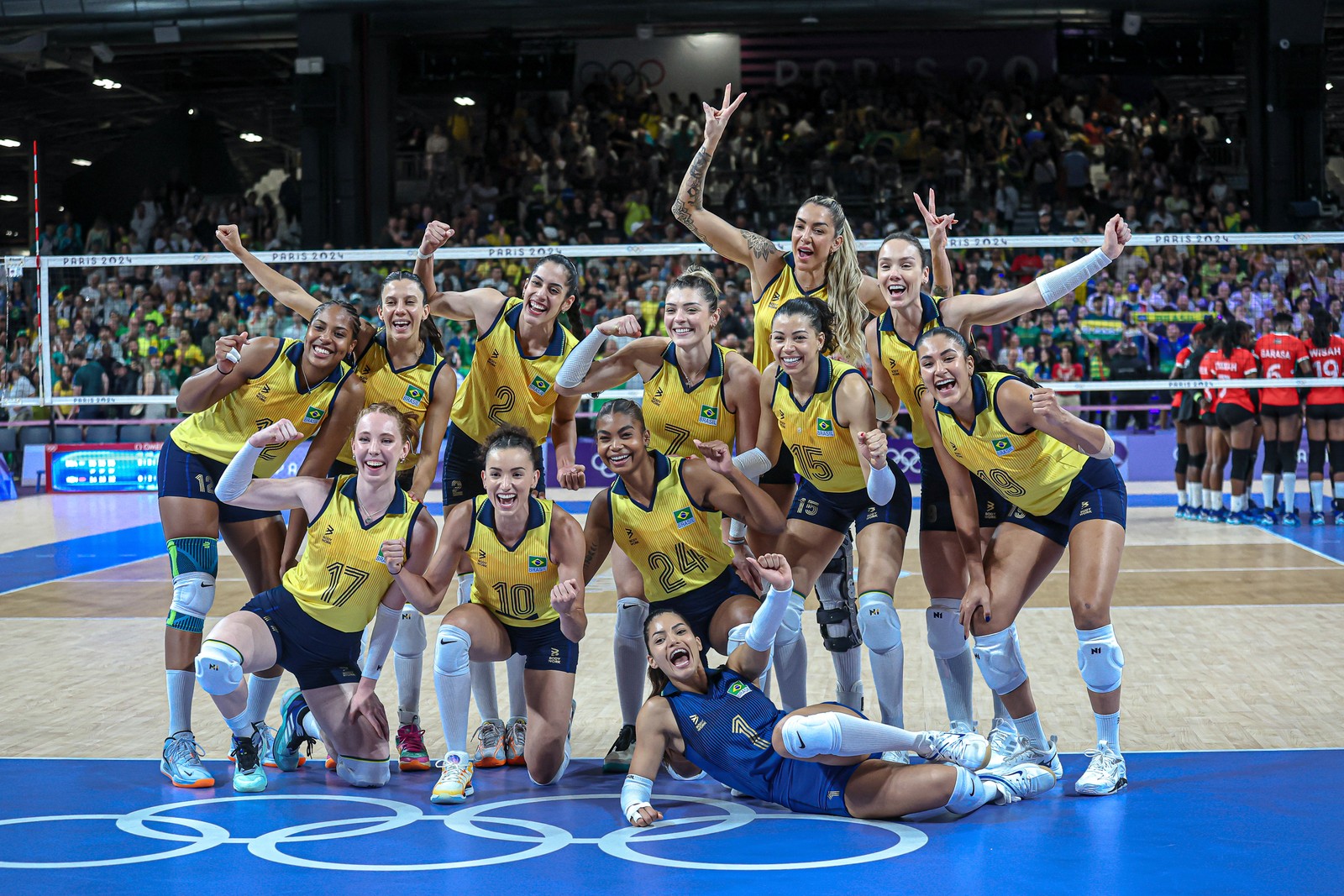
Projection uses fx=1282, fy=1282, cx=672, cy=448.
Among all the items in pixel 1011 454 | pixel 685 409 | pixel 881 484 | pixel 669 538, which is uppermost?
pixel 685 409

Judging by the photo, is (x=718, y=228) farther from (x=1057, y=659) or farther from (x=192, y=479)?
(x=1057, y=659)

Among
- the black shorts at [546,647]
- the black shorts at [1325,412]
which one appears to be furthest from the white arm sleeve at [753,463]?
the black shorts at [1325,412]

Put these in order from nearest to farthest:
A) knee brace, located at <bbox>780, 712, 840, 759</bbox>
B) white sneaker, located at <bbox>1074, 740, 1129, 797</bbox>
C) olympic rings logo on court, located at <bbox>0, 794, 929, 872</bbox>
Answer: olympic rings logo on court, located at <bbox>0, 794, 929, 872</bbox> → knee brace, located at <bbox>780, 712, 840, 759</bbox> → white sneaker, located at <bbox>1074, 740, 1129, 797</bbox>

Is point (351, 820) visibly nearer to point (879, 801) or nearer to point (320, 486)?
point (320, 486)

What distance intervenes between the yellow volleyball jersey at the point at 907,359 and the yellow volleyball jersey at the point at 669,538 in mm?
1023

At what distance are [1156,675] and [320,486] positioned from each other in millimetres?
4387

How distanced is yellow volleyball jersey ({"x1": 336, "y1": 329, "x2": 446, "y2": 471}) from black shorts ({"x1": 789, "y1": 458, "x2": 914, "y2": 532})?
5.74ft

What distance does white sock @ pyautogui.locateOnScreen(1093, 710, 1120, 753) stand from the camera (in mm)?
4914

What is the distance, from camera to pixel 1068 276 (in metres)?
5.54

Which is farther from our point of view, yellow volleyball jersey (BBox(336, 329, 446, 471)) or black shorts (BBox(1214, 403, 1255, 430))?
black shorts (BBox(1214, 403, 1255, 430))

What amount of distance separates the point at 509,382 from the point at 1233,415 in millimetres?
8929

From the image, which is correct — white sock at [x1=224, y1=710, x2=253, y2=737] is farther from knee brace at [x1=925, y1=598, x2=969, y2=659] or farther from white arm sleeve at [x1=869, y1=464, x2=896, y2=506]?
knee brace at [x1=925, y1=598, x2=969, y2=659]

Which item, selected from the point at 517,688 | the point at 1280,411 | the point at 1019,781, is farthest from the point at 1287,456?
the point at 517,688

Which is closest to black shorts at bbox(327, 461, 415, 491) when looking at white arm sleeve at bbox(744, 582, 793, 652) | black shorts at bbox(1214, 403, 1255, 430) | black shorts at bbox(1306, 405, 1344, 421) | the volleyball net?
white arm sleeve at bbox(744, 582, 793, 652)
